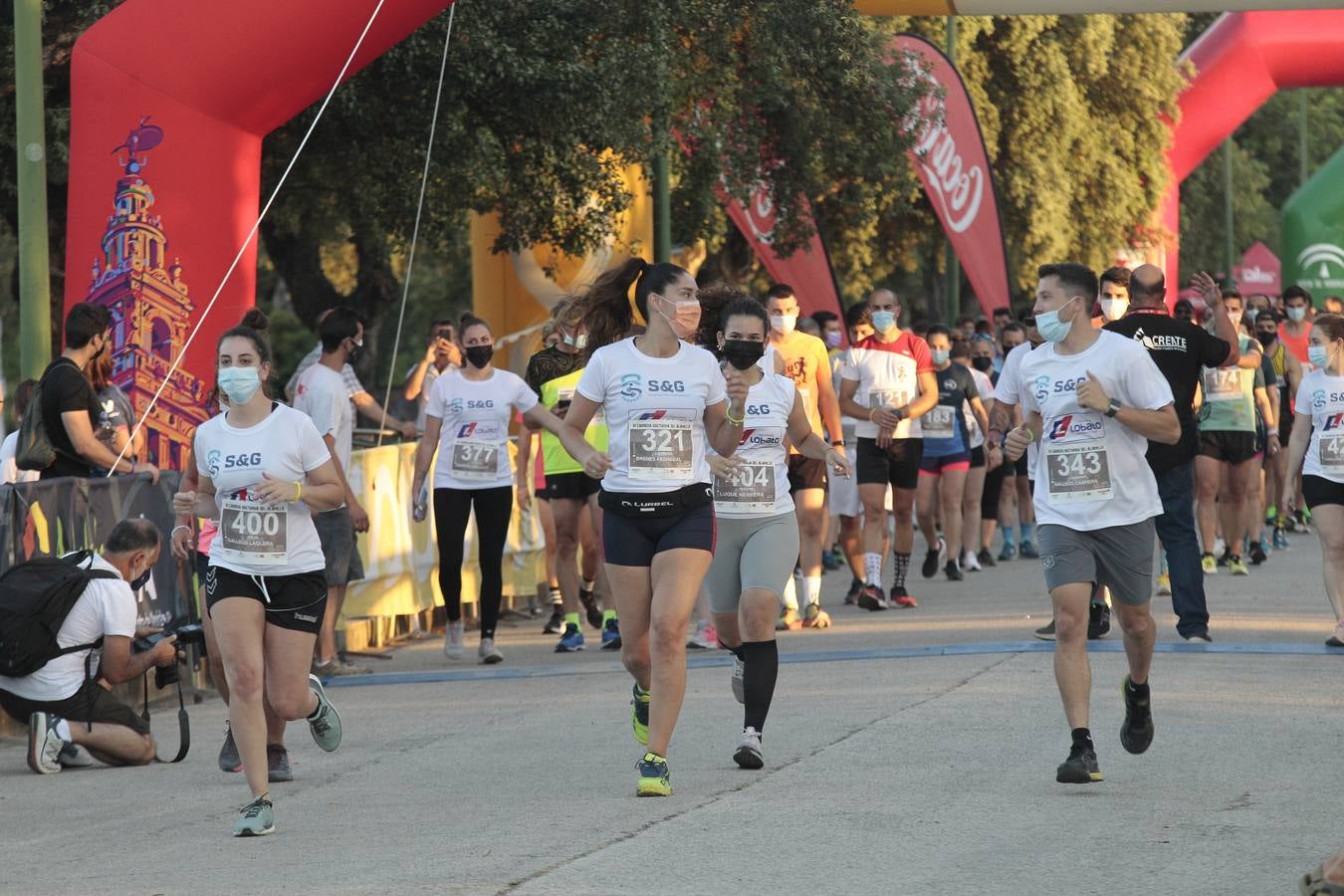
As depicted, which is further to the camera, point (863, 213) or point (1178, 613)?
point (863, 213)

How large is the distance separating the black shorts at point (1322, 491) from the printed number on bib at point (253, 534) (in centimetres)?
632

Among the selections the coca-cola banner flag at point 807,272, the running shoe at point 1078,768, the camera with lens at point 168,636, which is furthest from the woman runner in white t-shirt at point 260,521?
the coca-cola banner flag at point 807,272

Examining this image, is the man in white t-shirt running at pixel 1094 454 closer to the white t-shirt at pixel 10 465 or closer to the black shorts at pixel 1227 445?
the white t-shirt at pixel 10 465

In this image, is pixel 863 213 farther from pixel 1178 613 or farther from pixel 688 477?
pixel 688 477

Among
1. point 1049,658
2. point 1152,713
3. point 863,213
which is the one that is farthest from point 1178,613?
point 863,213

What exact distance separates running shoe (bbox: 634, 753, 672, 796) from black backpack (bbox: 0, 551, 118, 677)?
2989mm

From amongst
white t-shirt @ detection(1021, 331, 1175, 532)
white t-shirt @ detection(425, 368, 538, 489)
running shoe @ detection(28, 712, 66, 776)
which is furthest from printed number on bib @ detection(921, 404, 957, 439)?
running shoe @ detection(28, 712, 66, 776)

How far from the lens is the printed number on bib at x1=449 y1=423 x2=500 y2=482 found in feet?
41.8

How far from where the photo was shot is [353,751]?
9641mm

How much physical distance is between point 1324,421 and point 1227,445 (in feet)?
16.0

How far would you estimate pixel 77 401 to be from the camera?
11031 mm

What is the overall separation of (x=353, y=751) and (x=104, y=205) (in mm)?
4241

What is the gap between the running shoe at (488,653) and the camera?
13.0 m

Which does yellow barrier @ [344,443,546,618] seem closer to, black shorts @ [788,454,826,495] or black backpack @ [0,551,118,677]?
black shorts @ [788,454,826,495]
